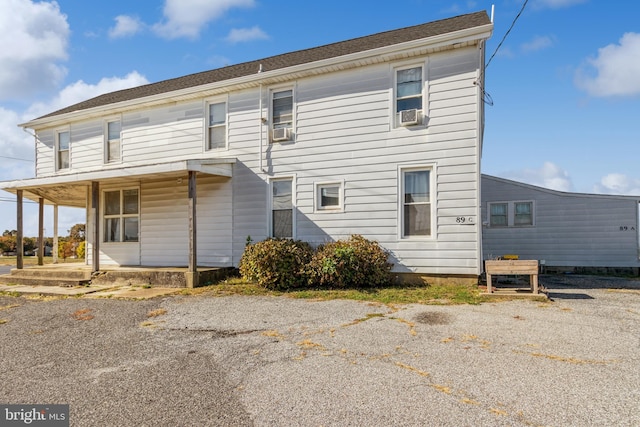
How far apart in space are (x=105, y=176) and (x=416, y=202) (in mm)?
8455

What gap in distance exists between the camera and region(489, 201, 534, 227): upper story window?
14453 mm

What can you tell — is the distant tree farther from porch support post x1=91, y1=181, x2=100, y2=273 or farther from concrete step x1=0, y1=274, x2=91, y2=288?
porch support post x1=91, y1=181, x2=100, y2=273

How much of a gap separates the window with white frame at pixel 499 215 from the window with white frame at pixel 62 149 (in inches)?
623

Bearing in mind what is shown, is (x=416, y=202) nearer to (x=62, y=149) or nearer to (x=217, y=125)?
(x=217, y=125)

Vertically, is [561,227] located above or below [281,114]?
below

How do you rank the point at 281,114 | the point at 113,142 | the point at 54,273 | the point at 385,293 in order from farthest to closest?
the point at 113,142
the point at 54,273
the point at 281,114
the point at 385,293

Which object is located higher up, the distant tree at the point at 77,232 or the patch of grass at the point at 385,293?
the distant tree at the point at 77,232

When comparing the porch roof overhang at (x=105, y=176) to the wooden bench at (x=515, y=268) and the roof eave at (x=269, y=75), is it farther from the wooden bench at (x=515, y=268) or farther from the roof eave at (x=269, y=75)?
the wooden bench at (x=515, y=268)

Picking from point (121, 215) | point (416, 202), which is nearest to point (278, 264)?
point (416, 202)

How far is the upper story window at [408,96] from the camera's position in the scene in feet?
30.8

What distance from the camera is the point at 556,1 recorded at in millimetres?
8117

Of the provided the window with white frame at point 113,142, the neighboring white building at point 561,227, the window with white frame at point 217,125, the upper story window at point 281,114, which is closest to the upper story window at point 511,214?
the neighboring white building at point 561,227

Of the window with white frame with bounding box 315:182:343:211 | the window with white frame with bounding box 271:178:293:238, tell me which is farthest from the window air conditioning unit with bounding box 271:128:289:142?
the window with white frame with bounding box 315:182:343:211

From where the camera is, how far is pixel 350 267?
29.6ft
